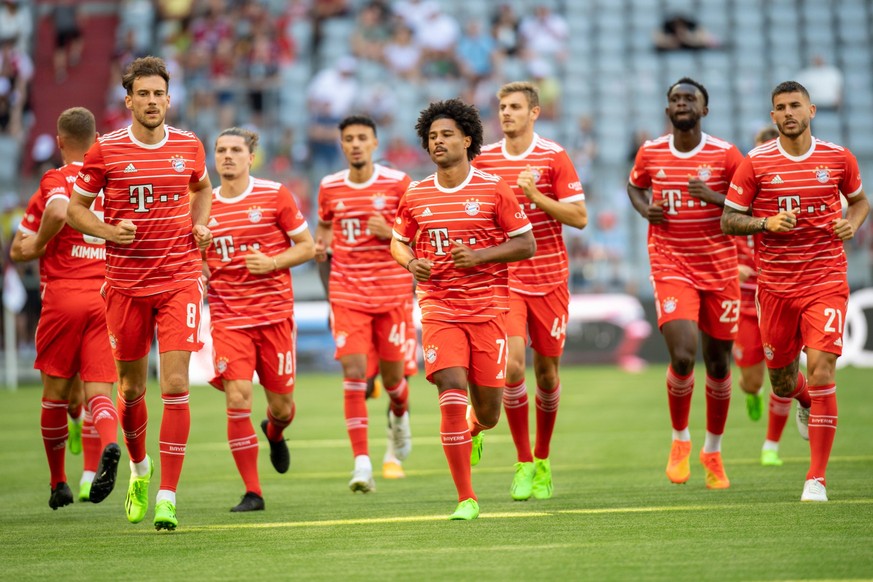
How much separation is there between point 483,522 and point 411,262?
161 cm

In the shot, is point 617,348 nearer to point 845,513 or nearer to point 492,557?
point 845,513

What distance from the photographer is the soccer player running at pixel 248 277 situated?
9.43 metres

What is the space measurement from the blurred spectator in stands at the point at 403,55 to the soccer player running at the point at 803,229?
1887 centimetres

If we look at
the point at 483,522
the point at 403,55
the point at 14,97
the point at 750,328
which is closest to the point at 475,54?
the point at 403,55

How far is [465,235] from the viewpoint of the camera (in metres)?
8.34

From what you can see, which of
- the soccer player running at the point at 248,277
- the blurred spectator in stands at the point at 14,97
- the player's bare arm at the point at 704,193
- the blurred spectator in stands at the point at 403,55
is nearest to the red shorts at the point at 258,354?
the soccer player running at the point at 248,277

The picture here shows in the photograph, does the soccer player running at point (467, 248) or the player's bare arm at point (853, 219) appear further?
the player's bare arm at point (853, 219)

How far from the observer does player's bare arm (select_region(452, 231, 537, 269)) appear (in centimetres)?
806

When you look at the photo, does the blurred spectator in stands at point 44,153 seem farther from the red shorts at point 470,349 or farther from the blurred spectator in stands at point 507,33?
the red shorts at point 470,349

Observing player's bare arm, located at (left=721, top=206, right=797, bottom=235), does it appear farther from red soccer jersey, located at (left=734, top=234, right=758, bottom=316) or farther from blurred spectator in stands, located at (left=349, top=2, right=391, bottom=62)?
blurred spectator in stands, located at (left=349, top=2, right=391, bottom=62)

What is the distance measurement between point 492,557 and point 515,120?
13.1 ft

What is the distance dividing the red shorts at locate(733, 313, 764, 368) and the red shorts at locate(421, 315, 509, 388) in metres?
4.02

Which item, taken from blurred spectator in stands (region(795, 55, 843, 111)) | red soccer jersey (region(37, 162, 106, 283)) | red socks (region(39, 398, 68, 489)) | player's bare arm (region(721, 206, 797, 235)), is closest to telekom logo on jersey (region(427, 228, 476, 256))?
player's bare arm (region(721, 206, 797, 235))

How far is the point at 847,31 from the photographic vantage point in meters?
28.5
